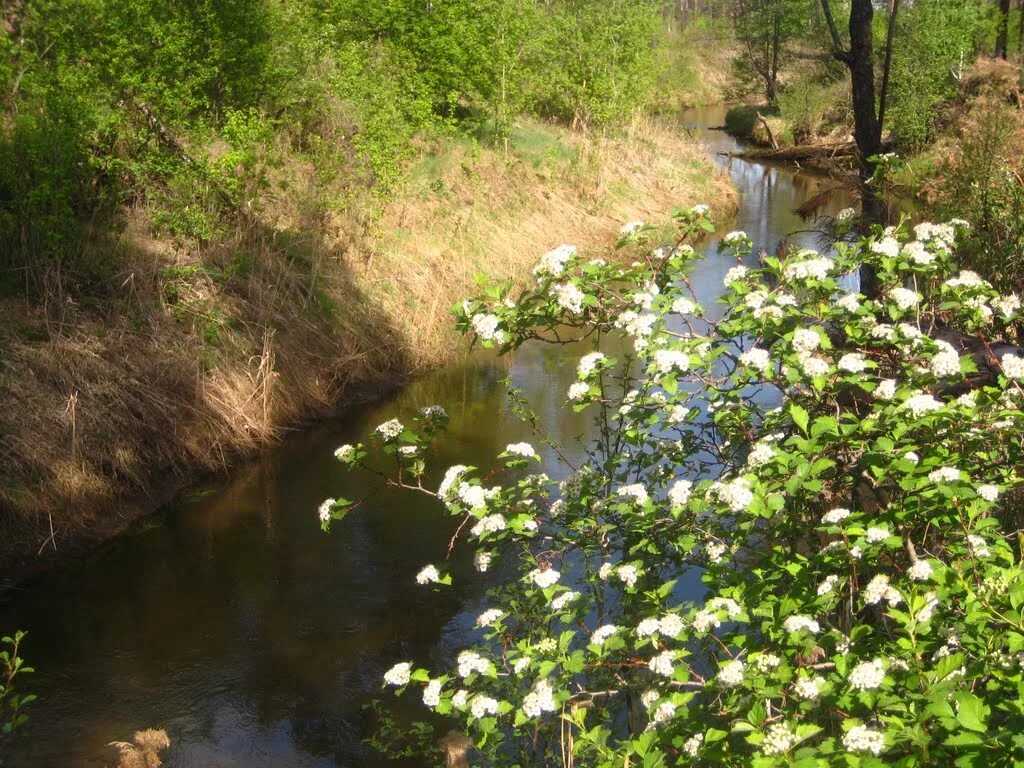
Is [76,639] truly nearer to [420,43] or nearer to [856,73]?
[856,73]

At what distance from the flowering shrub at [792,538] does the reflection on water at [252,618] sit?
175 centimetres

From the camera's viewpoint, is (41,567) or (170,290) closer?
(41,567)

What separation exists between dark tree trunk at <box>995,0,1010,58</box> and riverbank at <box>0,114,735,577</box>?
1970 cm

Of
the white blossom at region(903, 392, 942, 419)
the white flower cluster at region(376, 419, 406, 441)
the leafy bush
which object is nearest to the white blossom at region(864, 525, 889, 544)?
the white blossom at region(903, 392, 942, 419)

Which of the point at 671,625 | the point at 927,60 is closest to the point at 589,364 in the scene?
the point at 671,625

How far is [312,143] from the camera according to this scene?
12883 millimetres

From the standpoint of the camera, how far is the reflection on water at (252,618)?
5766mm

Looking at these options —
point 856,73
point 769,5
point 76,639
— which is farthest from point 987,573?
point 769,5

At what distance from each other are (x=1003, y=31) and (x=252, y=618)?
2976cm

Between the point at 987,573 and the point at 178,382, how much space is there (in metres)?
7.55

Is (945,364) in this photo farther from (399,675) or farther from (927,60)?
(927,60)

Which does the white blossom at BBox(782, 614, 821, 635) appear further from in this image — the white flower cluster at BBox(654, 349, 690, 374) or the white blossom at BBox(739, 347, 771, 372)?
the white flower cluster at BBox(654, 349, 690, 374)

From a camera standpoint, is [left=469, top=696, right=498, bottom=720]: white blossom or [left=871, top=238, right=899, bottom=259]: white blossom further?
[left=871, top=238, right=899, bottom=259]: white blossom

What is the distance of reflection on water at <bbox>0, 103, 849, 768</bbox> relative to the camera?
227 inches
